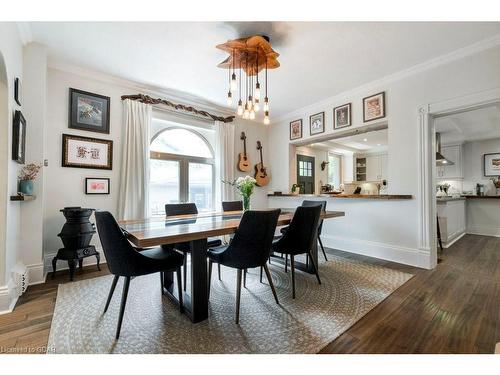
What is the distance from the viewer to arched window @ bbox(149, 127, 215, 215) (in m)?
3.82

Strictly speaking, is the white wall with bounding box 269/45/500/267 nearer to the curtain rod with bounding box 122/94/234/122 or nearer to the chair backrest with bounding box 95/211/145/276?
the curtain rod with bounding box 122/94/234/122

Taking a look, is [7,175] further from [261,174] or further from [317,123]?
[317,123]

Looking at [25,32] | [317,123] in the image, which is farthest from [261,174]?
[25,32]

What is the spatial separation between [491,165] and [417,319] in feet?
21.0

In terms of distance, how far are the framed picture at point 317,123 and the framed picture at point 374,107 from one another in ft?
2.49

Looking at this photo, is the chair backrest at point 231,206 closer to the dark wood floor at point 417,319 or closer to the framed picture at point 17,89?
the dark wood floor at point 417,319

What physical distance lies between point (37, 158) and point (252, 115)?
247cm

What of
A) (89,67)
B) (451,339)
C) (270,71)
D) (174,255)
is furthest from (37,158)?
(451,339)

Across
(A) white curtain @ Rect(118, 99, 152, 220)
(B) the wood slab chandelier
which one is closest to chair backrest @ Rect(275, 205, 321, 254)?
(B) the wood slab chandelier

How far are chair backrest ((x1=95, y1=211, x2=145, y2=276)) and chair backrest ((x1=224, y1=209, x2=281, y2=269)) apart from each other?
2.28ft

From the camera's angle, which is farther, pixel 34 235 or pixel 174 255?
pixel 34 235

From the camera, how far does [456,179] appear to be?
620 centimetres
